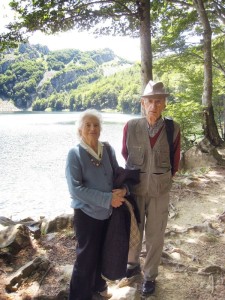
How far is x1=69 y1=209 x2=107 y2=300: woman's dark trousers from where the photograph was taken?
243 centimetres

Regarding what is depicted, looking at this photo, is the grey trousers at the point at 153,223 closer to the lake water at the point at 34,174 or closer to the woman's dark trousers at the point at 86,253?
the woman's dark trousers at the point at 86,253

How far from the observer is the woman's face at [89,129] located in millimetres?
2424

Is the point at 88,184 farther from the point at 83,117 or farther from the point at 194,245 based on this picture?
the point at 194,245

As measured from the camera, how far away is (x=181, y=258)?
3707mm

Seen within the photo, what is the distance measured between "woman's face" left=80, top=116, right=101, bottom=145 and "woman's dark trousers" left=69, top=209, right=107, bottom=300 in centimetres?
57

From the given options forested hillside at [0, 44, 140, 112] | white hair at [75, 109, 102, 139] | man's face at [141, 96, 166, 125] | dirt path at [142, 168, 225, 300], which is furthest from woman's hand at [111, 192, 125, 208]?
forested hillside at [0, 44, 140, 112]

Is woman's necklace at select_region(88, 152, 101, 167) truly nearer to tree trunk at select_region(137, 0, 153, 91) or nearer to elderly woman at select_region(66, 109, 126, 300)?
elderly woman at select_region(66, 109, 126, 300)

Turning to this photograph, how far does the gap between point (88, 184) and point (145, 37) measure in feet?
20.6

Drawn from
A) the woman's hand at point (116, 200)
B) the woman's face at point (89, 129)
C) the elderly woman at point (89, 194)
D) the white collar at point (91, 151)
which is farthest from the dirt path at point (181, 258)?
the woman's face at point (89, 129)

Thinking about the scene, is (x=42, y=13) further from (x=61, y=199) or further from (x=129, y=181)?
(x=61, y=199)

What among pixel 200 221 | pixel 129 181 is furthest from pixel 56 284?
pixel 200 221

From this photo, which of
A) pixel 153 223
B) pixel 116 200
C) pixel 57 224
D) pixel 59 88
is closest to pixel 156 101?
pixel 116 200

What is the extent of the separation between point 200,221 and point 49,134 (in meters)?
36.8

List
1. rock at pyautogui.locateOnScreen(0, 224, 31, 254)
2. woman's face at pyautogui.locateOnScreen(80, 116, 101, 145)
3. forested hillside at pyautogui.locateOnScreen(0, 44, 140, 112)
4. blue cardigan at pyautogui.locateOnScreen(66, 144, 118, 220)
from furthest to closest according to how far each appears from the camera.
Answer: forested hillside at pyautogui.locateOnScreen(0, 44, 140, 112) → rock at pyautogui.locateOnScreen(0, 224, 31, 254) → woman's face at pyautogui.locateOnScreen(80, 116, 101, 145) → blue cardigan at pyautogui.locateOnScreen(66, 144, 118, 220)
